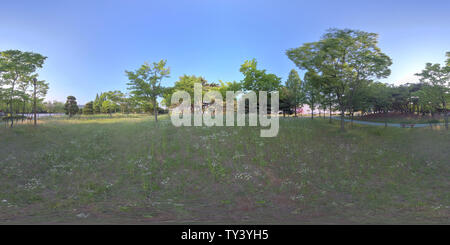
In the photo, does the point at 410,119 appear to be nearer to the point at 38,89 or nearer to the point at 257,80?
the point at 257,80

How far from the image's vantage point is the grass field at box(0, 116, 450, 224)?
8781 millimetres

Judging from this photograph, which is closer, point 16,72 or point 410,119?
point 16,72

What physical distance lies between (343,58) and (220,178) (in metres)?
20.6

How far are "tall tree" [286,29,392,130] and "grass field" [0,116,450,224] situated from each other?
740 centimetres

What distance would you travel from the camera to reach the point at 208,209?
365 inches

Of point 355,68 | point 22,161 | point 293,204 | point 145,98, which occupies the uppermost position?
point 355,68

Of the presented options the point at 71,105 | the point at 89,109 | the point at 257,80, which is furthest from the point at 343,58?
the point at 89,109

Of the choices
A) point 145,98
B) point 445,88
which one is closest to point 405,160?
point 445,88

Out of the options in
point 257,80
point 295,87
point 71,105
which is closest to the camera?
point 257,80

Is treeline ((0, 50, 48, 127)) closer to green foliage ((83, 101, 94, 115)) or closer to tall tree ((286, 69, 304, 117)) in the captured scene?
tall tree ((286, 69, 304, 117))

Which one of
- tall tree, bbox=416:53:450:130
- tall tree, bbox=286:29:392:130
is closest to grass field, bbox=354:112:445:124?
tall tree, bbox=416:53:450:130

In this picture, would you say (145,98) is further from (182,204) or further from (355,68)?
(355,68)

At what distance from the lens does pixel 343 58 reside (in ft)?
78.8

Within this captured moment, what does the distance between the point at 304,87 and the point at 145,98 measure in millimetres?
27836
